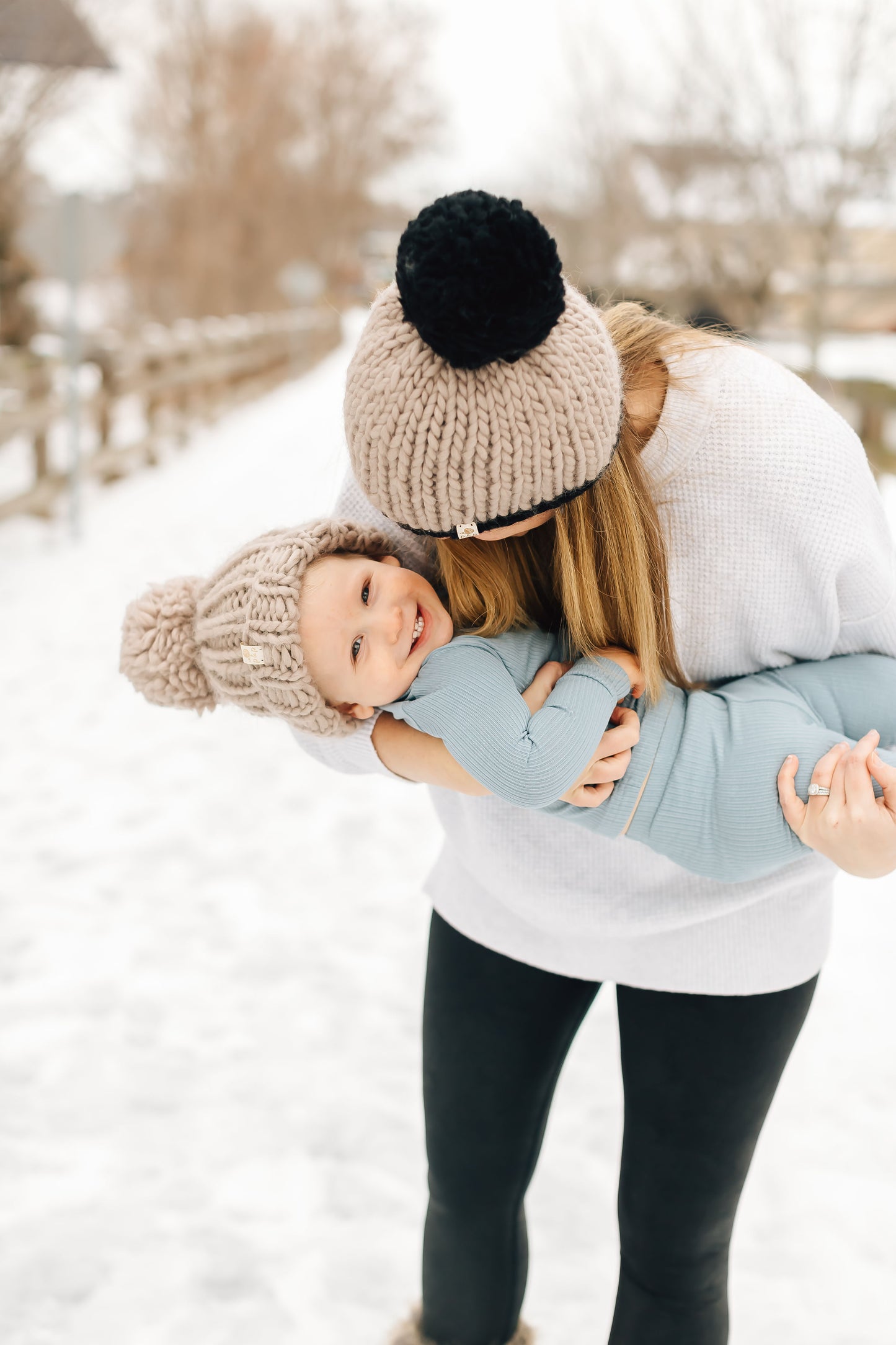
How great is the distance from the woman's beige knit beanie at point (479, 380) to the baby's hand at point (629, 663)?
211 millimetres

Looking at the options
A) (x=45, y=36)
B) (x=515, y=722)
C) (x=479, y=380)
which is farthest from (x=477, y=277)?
(x=45, y=36)

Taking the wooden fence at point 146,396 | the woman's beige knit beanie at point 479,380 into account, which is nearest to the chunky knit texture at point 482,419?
the woman's beige knit beanie at point 479,380

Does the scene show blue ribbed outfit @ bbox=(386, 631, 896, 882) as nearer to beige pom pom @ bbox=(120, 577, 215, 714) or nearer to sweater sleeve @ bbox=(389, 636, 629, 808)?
sweater sleeve @ bbox=(389, 636, 629, 808)

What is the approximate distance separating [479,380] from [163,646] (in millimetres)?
587

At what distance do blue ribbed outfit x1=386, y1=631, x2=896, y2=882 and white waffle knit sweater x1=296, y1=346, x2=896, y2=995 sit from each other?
42 mm

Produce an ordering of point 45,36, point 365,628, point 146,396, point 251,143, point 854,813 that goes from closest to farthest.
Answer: point 854,813
point 365,628
point 45,36
point 146,396
point 251,143

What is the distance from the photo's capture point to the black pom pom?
3.23 ft

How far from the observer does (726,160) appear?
8.73 m

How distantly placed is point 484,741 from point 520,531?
25 centimetres

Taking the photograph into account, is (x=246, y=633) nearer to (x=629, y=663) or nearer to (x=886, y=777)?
(x=629, y=663)

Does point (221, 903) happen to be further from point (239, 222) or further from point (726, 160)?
point (239, 222)

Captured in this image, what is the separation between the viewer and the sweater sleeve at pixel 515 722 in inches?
45.7

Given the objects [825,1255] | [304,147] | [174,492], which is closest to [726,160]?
[174,492]

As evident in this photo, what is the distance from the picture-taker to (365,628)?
4.35ft
